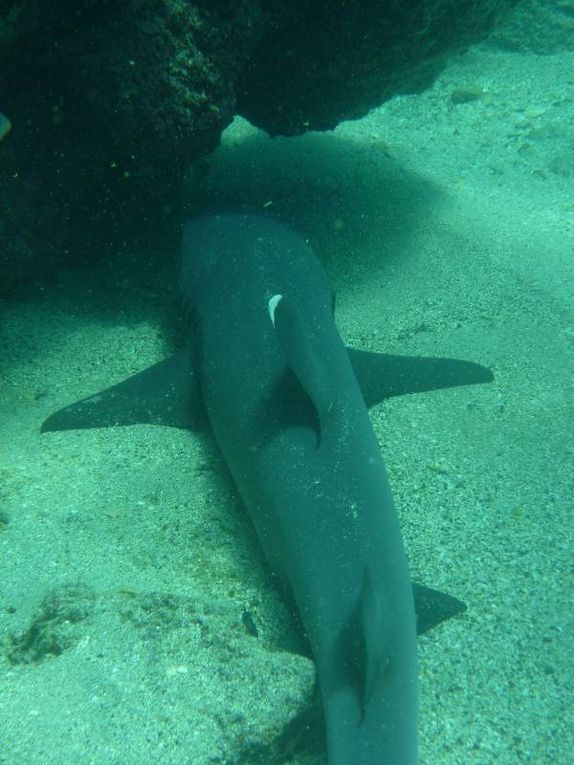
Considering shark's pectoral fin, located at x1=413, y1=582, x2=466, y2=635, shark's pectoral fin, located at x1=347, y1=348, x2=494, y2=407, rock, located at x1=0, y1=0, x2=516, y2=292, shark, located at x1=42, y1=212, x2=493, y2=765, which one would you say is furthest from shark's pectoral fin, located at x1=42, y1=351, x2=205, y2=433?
shark's pectoral fin, located at x1=413, y1=582, x2=466, y2=635

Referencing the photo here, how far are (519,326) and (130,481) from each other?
3073mm

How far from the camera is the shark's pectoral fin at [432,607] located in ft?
8.38

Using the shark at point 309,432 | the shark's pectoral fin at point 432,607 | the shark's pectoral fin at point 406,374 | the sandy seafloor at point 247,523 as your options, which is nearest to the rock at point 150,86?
the sandy seafloor at point 247,523

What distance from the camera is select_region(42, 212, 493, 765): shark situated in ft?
6.81

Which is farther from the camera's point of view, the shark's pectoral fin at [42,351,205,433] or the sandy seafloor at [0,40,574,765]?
the shark's pectoral fin at [42,351,205,433]

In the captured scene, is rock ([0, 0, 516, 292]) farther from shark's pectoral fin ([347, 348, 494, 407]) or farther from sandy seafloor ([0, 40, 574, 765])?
shark's pectoral fin ([347, 348, 494, 407])

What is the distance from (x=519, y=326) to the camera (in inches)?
173

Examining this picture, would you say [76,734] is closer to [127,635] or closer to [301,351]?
[127,635]

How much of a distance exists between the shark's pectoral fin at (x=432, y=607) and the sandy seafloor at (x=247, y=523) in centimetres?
11

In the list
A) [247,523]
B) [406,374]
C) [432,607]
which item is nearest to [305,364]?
[247,523]

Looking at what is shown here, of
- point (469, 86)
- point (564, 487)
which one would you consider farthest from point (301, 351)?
point (469, 86)

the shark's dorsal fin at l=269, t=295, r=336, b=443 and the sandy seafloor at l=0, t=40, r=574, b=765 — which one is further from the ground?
the shark's dorsal fin at l=269, t=295, r=336, b=443

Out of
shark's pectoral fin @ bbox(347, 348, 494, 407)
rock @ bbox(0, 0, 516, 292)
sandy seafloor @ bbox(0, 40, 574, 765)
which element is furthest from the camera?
shark's pectoral fin @ bbox(347, 348, 494, 407)

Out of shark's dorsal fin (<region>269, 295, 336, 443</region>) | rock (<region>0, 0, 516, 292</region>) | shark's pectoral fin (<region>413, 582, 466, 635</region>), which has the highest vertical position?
rock (<region>0, 0, 516, 292</region>)
